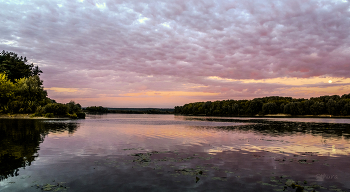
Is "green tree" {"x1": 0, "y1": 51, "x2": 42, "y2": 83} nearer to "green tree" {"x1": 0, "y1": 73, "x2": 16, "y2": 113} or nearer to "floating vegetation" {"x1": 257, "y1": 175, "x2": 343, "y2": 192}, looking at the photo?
"green tree" {"x1": 0, "y1": 73, "x2": 16, "y2": 113}

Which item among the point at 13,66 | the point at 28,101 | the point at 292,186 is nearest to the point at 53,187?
the point at 292,186

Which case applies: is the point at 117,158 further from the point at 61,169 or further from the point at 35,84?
the point at 35,84

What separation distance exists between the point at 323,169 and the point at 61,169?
20.1 m

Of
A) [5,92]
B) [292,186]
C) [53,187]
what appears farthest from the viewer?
[5,92]

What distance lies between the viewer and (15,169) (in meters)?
17.0

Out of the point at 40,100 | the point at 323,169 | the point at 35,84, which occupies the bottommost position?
the point at 323,169

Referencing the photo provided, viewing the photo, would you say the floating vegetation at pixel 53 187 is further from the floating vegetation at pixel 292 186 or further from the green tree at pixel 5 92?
the green tree at pixel 5 92

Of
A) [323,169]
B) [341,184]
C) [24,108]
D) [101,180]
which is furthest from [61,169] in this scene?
[24,108]

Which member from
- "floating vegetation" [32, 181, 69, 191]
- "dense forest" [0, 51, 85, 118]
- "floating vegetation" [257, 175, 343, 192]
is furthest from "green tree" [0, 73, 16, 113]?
"floating vegetation" [257, 175, 343, 192]

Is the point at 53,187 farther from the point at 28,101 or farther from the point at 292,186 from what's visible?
the point at 28,101

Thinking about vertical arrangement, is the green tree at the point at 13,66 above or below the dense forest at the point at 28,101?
above

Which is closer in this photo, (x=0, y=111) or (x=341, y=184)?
(x=341, y=184)

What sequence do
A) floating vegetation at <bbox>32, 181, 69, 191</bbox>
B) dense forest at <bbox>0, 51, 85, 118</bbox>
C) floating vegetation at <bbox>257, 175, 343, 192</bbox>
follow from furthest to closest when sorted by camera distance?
dense forest at <bbox>0, 51, 85, 118</bbox> < floating vegetation at <bbox>257, 175, 343, 192</bbox> < floating vegetation at <bbox>32, 181, 69, 191</bbox>

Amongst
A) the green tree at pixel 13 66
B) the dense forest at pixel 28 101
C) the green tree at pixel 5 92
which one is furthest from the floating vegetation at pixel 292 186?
the green tree at pixel 13 66
